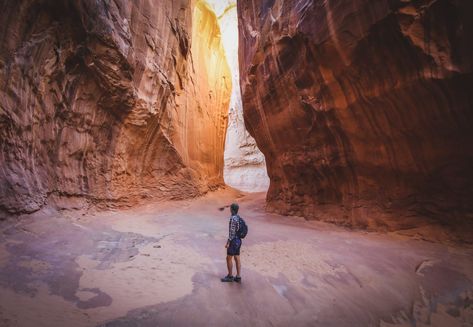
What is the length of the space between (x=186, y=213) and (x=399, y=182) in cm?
769

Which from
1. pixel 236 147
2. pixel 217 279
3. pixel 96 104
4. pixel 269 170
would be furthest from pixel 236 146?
pixel 217 279

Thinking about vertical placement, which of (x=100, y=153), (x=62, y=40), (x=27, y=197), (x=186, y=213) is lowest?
(x=186, y=213)

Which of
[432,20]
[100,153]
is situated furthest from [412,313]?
[100,153]

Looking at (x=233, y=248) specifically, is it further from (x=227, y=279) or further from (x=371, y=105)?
(x=371, y=105)

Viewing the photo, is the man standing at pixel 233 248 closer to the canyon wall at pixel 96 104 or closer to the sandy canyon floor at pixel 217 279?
the sandy canyon floor at pixel 217 279

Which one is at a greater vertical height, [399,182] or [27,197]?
[399,182]

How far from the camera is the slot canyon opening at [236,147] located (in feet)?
98.7

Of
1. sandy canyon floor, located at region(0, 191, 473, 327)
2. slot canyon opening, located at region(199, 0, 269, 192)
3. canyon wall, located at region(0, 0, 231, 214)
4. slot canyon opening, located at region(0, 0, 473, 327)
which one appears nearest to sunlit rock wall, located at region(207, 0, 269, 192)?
slot canyon opening, located at region(199, 0, 269, 192)

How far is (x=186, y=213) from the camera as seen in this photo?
10875 mm

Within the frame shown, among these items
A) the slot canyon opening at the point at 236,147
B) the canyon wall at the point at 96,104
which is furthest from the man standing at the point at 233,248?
the slot canyon opening at the point at 236,147

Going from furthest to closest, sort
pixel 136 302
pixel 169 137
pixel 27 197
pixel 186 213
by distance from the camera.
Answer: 1. pixel 169 137
2. pixel 186 213
3. pixel 27 197
4. pixel 136 302

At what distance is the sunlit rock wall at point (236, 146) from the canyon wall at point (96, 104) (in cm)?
1491

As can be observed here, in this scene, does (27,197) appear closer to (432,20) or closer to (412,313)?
(412,313)

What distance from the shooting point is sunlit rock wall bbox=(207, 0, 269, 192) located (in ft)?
98.8
